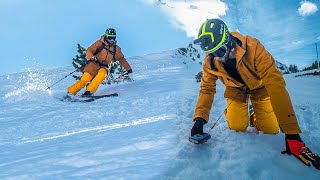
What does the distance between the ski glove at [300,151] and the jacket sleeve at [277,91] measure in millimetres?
82

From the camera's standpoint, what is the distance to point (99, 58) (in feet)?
37.5

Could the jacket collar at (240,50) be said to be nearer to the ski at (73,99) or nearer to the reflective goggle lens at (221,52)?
the reflective goggle lens at (221,52)

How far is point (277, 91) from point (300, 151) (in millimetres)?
671

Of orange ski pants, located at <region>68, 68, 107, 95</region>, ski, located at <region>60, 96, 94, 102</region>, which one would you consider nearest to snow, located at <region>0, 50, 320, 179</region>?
ski, located at <region>60, 96, 94, 102</region>

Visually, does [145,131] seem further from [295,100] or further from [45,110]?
[45,110]

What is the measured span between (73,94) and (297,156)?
7788 millimetres

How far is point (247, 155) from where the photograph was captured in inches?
153

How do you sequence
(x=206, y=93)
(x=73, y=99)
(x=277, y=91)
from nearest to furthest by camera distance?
(x=277, y=91) → (x=206, y=93) → (x=73, y=99)

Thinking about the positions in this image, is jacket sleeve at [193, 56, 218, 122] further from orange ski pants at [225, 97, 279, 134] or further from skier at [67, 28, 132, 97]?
skier at [67, 28, 132, 97]

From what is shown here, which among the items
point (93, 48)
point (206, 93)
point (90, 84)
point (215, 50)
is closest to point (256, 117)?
point (206, 93)

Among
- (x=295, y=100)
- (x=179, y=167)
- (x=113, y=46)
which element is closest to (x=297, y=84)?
(x=295, y=100)

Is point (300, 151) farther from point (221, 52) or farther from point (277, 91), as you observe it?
point (221, 52)

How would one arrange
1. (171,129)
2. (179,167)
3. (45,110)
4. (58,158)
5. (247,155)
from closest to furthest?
(179,167), (247,155), (58,158), (171,129), (45,110)

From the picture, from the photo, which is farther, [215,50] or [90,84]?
[90,84]
